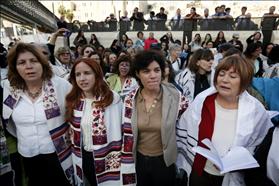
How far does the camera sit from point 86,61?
2.46 metres

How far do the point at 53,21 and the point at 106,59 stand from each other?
24155 millimetres

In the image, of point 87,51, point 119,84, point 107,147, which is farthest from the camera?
point 87,51

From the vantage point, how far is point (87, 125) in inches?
94.6

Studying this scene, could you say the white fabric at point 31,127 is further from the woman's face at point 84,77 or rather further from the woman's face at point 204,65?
the woman's face at point 204,65

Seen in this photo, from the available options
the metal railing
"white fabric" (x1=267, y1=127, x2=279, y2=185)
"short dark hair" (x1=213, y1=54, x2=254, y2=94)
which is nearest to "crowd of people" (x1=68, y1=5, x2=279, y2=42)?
the metal railing

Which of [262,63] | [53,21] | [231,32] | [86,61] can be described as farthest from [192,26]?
[53,21]

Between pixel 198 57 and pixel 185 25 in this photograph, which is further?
pixel 185 25

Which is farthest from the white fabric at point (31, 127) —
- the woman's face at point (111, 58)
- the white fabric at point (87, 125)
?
the woman's face at point (111, 58)

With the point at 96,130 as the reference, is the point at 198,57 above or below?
above

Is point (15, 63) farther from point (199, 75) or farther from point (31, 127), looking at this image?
point (199, 75)

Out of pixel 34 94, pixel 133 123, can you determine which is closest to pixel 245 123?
pixel 133 123

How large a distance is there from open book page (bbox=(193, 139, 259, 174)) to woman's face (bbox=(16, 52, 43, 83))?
1.70 meters

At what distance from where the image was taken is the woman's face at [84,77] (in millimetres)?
2400

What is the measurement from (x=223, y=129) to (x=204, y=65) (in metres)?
1.78
